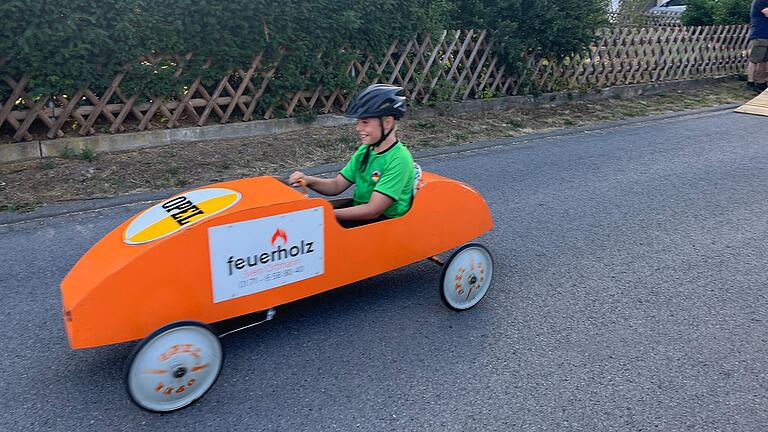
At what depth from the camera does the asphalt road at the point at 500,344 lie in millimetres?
2850

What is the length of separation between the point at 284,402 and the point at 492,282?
1837 millimetres

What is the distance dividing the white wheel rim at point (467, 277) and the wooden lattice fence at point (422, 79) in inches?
186

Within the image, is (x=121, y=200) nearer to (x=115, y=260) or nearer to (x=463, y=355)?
(x=115, y=260)

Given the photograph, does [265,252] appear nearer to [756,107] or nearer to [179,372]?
[179,372]

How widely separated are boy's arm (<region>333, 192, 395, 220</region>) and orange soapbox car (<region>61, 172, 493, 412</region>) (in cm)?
10

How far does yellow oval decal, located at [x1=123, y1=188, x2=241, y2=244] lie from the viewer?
285cm

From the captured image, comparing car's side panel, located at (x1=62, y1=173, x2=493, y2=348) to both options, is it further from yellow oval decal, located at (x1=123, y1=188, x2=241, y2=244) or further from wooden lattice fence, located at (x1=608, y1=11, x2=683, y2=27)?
wooden lattice fence, located at (x1=608, y1=11, x2=683, y2=27)

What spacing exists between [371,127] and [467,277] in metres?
1.08

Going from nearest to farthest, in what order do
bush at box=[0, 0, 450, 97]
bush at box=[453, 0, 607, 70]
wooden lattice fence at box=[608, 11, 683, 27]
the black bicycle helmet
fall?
1. the black bicycle helmet
2. bush at box=[0, 0, 450, 97]
3. bush at box=[453, 0, 607, 70]
4. wooden lattice fence at box=[608, 11, 683, 27]

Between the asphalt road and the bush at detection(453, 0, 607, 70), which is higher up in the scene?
the bush at detection(453, 0, 607, 70)

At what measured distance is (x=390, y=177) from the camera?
138 inches

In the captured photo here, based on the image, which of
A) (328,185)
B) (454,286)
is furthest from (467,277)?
(328,185)

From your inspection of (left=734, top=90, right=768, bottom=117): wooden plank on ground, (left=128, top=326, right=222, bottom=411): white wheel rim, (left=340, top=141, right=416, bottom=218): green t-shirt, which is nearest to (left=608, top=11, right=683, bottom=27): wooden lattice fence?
(left=734, top=90, right=768, bottom=117): wooden plank on ground

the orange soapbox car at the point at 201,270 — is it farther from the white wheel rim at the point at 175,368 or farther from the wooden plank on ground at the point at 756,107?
the wooden plank on ground at the point at 756,107
